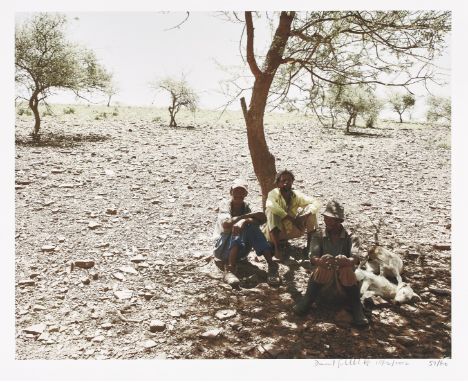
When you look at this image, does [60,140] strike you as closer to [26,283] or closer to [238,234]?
[26,283]

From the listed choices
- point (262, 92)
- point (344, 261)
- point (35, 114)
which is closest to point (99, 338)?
point (344, 261)

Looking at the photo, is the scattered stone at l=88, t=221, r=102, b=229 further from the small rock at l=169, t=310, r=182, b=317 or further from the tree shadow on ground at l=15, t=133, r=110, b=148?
the tree shadow on ground at l=15, t=133, r=110, b=148

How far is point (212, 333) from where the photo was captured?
12.3 ft

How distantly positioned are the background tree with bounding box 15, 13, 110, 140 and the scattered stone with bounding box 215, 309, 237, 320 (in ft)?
35.2

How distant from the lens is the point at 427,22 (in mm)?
5074

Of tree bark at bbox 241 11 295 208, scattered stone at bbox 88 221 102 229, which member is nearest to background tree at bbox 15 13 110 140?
scattered stone at bbox 88 221 102 229

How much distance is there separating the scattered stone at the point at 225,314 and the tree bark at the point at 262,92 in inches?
101

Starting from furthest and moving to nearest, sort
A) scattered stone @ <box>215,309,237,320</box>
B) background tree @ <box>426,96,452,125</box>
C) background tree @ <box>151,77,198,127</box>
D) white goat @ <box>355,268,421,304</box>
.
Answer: background tree @ <box>151,77,198,127</box>
background tree @ <box>426,96,452,125</box>
white goat @ <box>355,268,421,304</box>
scattered stone @ <box>215,309,237,320</box>

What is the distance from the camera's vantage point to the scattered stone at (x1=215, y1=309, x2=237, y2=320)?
13.1 feet

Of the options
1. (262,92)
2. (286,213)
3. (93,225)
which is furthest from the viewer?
(93,225)

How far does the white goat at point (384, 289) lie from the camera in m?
4.22

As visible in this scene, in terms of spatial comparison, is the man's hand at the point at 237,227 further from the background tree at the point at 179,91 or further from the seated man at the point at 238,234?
the background tree at the point at 179,91

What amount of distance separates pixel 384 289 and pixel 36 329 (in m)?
3.86

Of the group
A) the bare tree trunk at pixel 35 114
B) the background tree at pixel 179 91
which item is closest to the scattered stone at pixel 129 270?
the bare tree trunk at pixel 35 114
